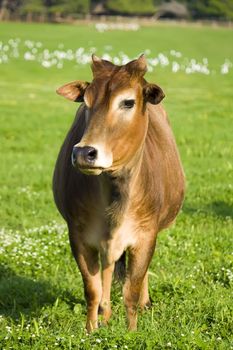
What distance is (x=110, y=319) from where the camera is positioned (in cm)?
708

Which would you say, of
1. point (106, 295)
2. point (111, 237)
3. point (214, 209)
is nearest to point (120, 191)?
point (111, 237)

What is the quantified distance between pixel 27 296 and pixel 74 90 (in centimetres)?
280

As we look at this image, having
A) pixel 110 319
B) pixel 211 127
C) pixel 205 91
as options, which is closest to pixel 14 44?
pixel 205 91

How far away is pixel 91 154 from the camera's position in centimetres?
536

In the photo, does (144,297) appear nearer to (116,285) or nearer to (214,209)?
(116,285)

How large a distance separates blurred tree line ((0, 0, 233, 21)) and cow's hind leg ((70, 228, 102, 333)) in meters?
86.8

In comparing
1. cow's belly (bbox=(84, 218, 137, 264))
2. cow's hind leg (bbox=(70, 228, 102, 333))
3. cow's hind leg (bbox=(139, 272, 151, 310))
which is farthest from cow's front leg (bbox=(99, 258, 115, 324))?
cow's hind leg (bbox=(139, 272, 151, 310))

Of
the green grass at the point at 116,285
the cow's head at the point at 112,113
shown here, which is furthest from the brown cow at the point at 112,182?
the green grass at the point at 116,285

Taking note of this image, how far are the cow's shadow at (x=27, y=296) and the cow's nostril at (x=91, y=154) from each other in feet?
8.51

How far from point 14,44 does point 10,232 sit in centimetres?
4128

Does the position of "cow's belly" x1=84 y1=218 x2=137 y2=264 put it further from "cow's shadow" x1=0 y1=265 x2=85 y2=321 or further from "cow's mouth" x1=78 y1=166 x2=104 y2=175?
"cow's shadow" x1=0 y1=265 x2=85 y2=321

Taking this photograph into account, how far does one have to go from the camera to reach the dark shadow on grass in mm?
11242

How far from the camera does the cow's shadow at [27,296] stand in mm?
7655

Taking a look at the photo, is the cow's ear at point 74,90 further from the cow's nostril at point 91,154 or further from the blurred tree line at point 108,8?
the blurred tree line at point 108,8
